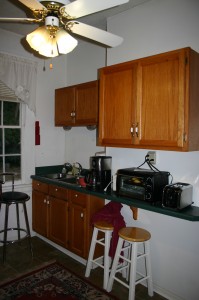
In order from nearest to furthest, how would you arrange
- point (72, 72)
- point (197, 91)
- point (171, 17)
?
point (197, 91), point (171, 17), point (72, 72)

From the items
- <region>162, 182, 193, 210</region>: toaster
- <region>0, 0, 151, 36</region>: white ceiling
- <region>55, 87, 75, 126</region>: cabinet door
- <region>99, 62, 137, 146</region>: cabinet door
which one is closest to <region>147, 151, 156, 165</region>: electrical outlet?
<region>99, 62, 137, 146</region>: cabinet door

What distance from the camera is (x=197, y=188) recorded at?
2.11m

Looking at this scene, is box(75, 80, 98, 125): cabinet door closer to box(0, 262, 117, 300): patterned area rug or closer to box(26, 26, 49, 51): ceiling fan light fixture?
box(26, 26, 49, 51): ceiling fan light fixture

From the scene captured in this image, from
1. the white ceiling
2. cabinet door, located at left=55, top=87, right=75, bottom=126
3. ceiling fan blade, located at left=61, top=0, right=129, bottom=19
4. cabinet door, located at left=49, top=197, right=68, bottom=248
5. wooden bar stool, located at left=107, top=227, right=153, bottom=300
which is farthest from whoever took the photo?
cabinet door, located at left=55, top=87, right=75, bottom=126

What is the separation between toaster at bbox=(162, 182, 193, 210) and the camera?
1947mm

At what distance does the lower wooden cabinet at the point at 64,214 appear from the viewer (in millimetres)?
2701

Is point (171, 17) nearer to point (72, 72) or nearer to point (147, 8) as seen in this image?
point (147, 8)

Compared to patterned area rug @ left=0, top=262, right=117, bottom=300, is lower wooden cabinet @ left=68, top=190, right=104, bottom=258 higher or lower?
higher

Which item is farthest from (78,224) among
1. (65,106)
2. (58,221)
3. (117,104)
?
(65,106)

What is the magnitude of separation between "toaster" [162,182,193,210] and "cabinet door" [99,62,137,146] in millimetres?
571

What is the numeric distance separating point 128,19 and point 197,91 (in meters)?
1.19

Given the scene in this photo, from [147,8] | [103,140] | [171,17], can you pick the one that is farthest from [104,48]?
[103,140]

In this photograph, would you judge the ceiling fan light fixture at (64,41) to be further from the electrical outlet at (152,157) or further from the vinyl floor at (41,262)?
the vinyl floor at (41,262)

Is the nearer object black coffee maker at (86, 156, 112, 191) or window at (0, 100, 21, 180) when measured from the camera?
black coffee maker at (86, 156, 112, 191)
